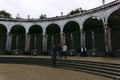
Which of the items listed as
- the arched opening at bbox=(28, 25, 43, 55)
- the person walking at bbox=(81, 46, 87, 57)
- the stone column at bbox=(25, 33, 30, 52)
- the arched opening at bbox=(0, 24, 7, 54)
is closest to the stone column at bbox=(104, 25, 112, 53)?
the person walking at bbox=(81, 46, 87, 57)

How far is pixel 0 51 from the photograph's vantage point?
34.6 metres

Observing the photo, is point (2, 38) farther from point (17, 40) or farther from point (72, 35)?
point (72, 35)

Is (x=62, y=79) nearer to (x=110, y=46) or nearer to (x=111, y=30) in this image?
(x=110, y=46)

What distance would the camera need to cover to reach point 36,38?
3744 centimetres

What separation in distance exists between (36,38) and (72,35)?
26.1 feet

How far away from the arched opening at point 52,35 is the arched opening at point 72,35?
2.02m

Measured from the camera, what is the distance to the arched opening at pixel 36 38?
1449 inches

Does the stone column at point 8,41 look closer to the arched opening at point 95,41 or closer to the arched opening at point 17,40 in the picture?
the arched opening at point 17,40

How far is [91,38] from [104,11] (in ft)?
17.9

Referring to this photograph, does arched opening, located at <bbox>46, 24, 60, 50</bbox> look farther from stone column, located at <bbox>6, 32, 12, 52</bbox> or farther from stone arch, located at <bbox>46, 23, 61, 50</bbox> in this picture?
stone column, located at <bbox>6, 32, 12, 52</bbox>

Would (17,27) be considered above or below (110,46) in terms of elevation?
above

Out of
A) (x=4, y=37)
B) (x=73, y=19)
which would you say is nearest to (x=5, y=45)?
(x=4, y=37)

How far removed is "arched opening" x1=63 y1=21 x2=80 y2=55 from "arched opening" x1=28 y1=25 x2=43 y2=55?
18.3 feet

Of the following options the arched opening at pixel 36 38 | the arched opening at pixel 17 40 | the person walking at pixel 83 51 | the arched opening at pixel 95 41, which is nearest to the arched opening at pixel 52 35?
the arched opening at pixel 36 38
